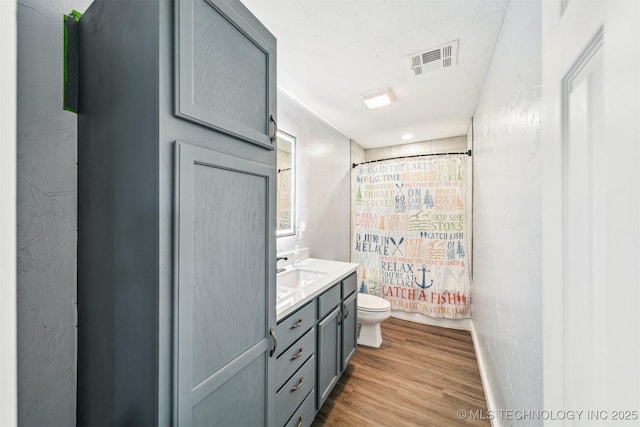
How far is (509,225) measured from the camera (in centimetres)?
121

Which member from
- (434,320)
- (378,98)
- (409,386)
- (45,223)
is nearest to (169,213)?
(45,223)

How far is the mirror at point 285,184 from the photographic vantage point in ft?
6.88

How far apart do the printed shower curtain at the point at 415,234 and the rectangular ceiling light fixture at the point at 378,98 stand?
97 cm

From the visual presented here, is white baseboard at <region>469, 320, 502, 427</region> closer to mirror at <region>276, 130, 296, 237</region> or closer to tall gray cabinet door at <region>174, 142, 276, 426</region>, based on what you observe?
tall gray cabinet door at <region>174, 142, 276, 426</region>

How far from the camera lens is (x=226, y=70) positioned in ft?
2.69

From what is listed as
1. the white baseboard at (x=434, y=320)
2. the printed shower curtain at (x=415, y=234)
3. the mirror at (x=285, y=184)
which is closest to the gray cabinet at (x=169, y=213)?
the mirror at (x=285, y=184)

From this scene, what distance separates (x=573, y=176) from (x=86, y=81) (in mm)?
1293

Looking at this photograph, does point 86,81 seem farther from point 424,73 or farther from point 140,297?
point 424,73

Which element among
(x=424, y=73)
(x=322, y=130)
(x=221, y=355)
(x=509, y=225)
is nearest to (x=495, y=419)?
(x=509, y=225)

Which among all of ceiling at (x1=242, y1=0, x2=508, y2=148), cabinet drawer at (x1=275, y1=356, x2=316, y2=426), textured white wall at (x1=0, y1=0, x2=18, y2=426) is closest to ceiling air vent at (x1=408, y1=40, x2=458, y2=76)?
ceiling at (x1=242, y1=0, x2=508, y2=148)

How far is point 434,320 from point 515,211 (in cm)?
226

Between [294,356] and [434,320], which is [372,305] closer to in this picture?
[434,320]

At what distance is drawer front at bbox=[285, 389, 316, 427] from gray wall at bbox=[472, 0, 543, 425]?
3.26 ft

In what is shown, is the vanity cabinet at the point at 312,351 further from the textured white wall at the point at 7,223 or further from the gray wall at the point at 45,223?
the textured white wall at the point at 7,223
